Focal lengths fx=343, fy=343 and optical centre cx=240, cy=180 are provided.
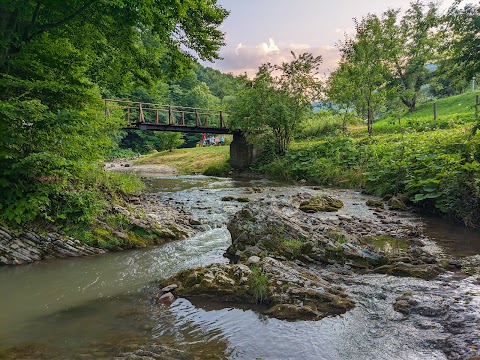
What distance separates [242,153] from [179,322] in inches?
873

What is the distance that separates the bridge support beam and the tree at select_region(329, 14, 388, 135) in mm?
6704

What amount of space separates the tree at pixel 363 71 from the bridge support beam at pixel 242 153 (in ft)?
22.0

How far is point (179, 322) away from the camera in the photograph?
4.07 metres

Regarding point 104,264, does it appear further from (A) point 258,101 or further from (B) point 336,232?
(A) point 258,101

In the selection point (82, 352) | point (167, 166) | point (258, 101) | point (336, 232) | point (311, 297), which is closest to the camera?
point (82, 352)

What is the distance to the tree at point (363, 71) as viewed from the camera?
2183 cm

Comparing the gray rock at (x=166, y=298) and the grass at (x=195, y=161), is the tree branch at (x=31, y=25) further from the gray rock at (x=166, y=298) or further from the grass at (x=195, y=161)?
the grass at (x=195, y=161)

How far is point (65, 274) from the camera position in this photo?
5.77 meters

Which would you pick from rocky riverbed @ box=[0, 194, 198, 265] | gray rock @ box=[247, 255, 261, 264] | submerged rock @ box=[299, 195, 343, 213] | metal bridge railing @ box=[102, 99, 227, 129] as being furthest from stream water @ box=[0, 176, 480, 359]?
submerged rock @ box=[299, 195, 343, 213]

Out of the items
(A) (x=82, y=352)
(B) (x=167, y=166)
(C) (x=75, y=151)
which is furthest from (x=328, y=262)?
(B) (x=167, y=166)

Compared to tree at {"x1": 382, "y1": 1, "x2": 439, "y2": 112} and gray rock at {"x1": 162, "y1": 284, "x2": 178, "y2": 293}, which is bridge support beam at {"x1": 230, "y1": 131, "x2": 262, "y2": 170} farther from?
gray rock at {"x1": 162, "y1": 284, "x2": 178, "y2": 293}

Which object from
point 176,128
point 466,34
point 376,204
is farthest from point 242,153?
point 466,34

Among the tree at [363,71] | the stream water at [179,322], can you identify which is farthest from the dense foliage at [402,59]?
the stream water at [179,322]

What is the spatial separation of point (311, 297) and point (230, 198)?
28.2 feet
